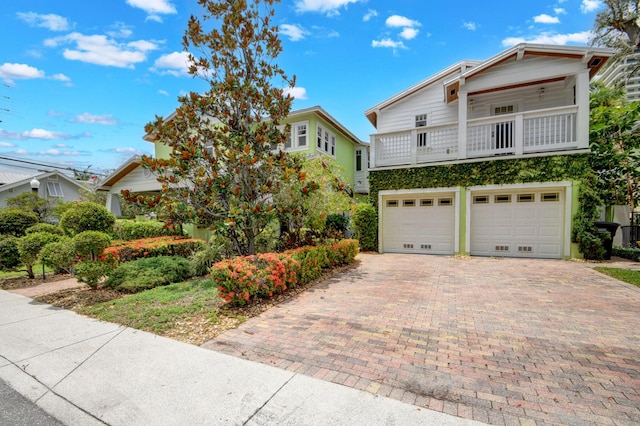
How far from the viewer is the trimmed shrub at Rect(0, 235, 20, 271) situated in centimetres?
858

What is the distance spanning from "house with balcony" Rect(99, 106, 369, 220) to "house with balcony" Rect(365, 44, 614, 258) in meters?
3.83

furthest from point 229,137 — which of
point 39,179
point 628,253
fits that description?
point 39,179

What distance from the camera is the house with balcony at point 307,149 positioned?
16.0m

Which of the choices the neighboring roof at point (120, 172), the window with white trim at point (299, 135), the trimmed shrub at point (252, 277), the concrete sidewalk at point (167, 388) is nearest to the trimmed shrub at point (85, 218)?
the concrete sidewalk at point (167, 388)

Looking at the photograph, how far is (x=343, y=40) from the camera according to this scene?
1084cm

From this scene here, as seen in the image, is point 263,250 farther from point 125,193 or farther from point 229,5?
point 229,5

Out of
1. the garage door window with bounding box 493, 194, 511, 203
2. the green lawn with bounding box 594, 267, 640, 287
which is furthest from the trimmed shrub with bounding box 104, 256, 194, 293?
the green lawn with bounding box 594, 267, 640, 287

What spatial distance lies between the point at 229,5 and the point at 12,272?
1087 centimetres

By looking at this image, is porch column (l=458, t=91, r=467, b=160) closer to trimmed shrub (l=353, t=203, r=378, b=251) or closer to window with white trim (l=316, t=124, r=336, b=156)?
trimmed shrub (l=353, t=203, r=378, b=251)

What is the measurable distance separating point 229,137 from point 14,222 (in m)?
8.91

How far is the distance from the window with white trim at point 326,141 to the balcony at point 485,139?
5203mm

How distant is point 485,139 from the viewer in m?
10.6

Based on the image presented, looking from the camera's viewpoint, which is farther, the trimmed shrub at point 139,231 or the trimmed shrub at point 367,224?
the trimmed shrub at point 139,231

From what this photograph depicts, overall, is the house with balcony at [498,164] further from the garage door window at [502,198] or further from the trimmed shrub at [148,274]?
the trimmed shrub at [148,274]
